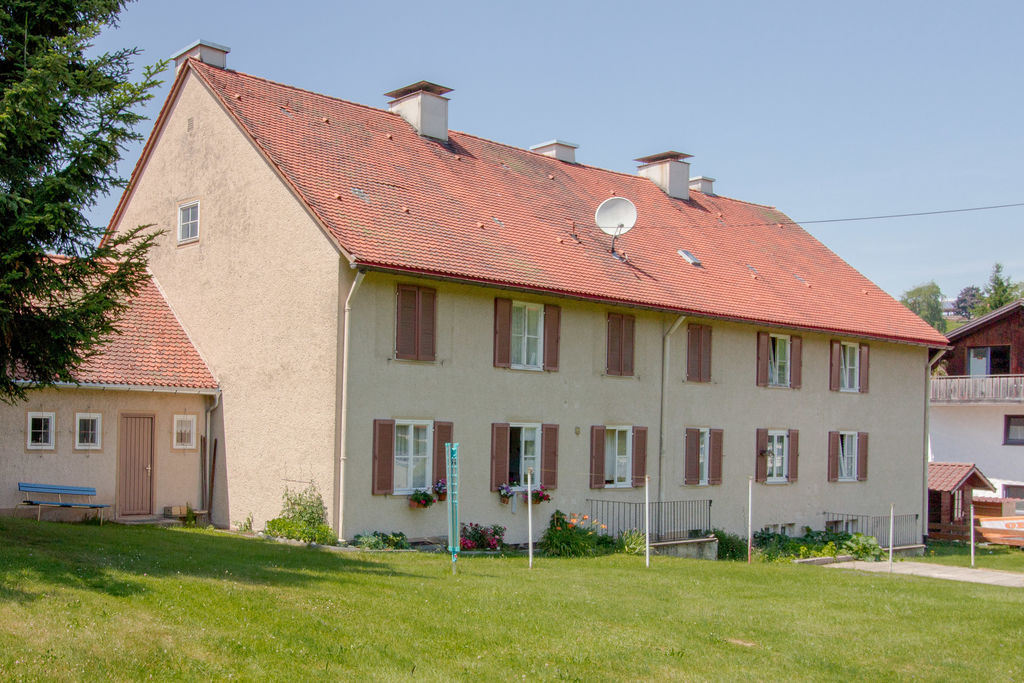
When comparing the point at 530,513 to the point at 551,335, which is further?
the point at 551,335

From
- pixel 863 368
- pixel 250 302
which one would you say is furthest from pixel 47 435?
pixel 863 368

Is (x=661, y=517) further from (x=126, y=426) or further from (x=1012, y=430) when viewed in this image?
(x=1012, y=430)

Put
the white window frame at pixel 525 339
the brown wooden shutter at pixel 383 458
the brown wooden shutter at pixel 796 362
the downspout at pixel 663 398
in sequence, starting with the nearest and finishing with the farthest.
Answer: the brown wooden shutter at pixel 383 458 < the white window frame at pixel 525 339 < the downspout at pixel 663 398 < the brown wooden shutter at pixel 796 362

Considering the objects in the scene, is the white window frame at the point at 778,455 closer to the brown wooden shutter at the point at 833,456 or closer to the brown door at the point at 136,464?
the brown wooden shutter at the point at 833,456

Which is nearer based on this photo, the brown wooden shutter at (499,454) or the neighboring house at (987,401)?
the brown wooden shutter at (499,454)

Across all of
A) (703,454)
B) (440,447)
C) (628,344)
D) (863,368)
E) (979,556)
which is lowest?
(979,556)

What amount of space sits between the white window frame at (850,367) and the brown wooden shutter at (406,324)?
13.9 metres

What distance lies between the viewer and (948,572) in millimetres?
22469

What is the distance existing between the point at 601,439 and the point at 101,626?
13462mm

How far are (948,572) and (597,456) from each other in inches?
315

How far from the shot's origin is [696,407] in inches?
941

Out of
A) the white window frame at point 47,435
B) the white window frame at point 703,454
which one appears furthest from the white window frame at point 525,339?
the white window frame at point 47,435

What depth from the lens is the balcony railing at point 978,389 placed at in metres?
38.4

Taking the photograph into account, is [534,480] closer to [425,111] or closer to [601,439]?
[601,439]
